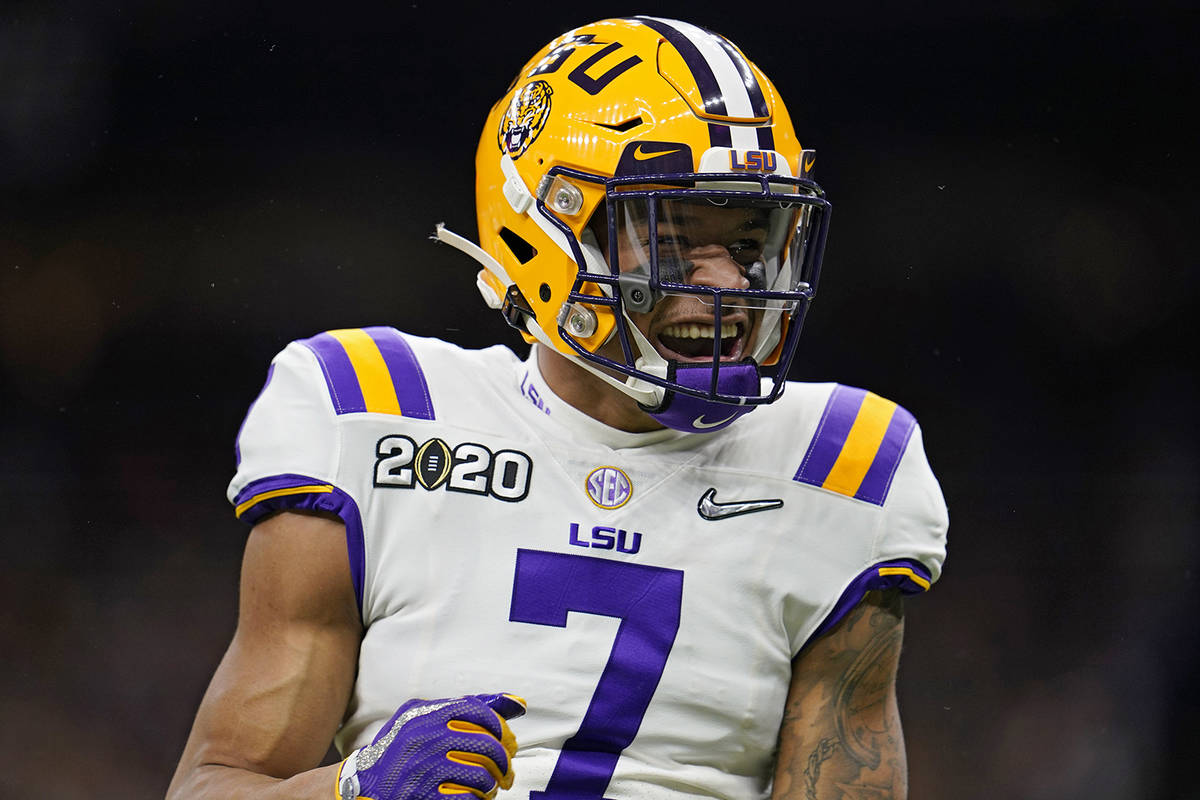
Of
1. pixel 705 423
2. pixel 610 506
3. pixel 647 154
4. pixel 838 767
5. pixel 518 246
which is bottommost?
pixel 838 767

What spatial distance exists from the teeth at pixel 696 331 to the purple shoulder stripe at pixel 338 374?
1.11 feet

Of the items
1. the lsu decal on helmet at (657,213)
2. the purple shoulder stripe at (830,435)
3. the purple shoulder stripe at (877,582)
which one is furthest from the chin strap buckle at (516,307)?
the purple shoulder stripe at (877,582)

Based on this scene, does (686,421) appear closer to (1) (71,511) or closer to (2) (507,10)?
(2) (507,10)

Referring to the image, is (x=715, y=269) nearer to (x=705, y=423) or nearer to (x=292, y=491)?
(x=705, y=423)

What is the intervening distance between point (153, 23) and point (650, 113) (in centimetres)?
138

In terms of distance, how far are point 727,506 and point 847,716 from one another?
262mm

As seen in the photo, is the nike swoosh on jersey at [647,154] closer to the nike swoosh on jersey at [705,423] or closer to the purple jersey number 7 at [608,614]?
the nike swoosh on jersey at [705,423]

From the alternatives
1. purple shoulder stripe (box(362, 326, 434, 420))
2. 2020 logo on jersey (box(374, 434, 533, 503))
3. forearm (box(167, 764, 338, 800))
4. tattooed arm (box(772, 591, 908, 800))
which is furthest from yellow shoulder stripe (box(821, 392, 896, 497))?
forearm (box(167, 764, 338, 800))

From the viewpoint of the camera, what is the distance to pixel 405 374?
1.57 meters

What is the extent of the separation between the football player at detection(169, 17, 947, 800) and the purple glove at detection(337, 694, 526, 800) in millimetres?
151

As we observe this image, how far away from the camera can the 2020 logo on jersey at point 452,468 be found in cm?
150

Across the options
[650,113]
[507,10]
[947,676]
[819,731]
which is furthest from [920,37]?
[819,731]

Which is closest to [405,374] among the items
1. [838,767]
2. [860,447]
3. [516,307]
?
[516,307]

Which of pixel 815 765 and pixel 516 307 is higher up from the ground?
pixel 516 307
